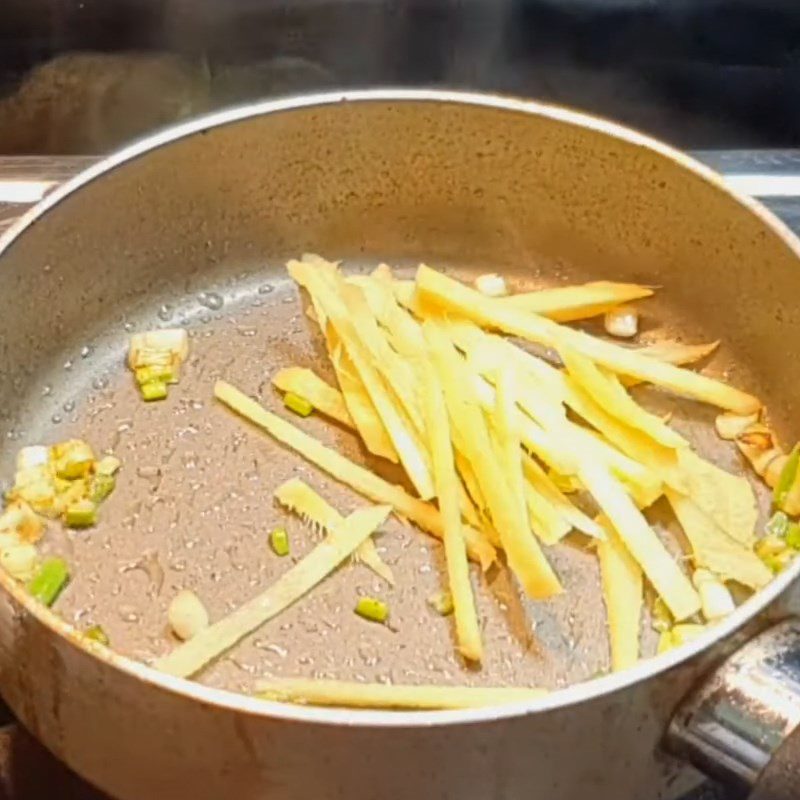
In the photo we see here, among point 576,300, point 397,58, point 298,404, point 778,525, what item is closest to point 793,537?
point 778,525

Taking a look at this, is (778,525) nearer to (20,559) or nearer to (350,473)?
(350,473)

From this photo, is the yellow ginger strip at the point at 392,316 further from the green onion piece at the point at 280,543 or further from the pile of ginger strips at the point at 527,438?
the green onion piece at the point at 280,543

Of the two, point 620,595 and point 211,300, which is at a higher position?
point 211,300

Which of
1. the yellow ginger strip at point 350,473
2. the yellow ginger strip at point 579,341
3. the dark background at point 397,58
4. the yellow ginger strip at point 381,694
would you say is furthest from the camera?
the dark background at point 397,58

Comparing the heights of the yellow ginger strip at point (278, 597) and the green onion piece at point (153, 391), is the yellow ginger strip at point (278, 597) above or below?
below

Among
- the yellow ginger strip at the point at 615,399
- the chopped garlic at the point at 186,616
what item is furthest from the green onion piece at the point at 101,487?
the yellow ginger strip at the point at 615,399

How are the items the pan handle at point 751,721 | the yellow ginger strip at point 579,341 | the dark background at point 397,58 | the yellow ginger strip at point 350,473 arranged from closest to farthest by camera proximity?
the pan handle at point 751,721 < the yellow ginger strip at point 350,473 < the yellow ginger strip at point 579,341 < the dark background at point 397,58

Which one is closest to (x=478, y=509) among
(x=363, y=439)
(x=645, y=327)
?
(x=363, y=439)

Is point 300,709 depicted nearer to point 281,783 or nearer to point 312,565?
point 281,783
